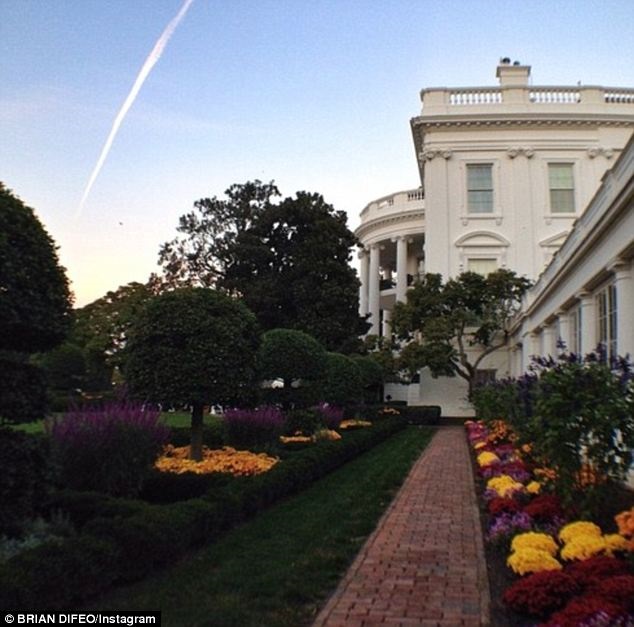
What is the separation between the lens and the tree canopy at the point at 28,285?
4902 mm

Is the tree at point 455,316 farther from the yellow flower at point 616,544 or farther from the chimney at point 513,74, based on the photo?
the yellow flower at point 616,544

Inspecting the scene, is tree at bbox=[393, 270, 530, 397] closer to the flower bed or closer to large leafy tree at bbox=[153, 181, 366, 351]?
large leafy tree at bbox=[153, 181, 366, 351]

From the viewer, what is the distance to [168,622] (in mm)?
4207

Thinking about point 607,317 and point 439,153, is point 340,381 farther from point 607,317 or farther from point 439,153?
point 439,153

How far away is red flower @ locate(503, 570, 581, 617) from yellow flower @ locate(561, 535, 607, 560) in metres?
0.65

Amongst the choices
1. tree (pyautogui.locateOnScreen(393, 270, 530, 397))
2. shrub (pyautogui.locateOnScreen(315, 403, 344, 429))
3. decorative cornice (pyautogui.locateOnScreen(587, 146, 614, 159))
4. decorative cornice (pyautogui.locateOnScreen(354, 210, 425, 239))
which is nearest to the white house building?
decorative cornice (pyautogui.locateOnScreen(587, 146, 614, 159))

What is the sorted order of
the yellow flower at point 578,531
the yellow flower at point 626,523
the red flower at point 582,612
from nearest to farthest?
the red flower at point 582,612
the yellow flower at point 626,523
the yellow flower at point 578,531

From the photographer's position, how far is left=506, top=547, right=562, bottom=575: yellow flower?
16.2ft

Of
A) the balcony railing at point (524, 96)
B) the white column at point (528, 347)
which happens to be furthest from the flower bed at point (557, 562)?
the balcony railing at point (524, 96)

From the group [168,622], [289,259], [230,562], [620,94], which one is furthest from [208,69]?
[620,94]

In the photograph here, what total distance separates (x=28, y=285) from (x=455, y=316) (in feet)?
73.4

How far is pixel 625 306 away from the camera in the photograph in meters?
9.35

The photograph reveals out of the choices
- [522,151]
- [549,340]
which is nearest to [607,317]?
[549,340]

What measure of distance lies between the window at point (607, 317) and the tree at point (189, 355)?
597 centimetres
